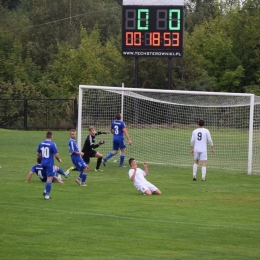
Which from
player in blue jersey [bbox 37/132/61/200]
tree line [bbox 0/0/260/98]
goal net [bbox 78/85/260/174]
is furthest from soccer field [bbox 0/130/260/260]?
tree line [bbox 0/0/260/98]

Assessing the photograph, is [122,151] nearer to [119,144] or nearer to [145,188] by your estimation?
[119,144]

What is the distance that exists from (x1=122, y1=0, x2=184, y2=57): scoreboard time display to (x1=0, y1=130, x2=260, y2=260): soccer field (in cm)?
854

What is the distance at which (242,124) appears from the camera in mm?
30047

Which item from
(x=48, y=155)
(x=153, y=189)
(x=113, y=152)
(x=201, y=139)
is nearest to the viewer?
(x=48, y=155)

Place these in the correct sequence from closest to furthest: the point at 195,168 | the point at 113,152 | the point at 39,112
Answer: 1. the point at 195,168
2. the point at 113,152
3. the point at 39,112

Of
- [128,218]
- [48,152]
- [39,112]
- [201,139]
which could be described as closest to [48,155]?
[48,152]

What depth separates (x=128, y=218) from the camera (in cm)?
1598

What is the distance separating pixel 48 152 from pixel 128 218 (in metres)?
3.72

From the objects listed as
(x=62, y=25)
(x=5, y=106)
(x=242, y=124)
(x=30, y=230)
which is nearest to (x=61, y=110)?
(x=5, y=106)

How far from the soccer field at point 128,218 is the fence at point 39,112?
79.3 feet

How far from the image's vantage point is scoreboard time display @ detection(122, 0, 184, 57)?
3186 cm

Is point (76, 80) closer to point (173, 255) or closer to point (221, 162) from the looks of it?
point (221, 162)

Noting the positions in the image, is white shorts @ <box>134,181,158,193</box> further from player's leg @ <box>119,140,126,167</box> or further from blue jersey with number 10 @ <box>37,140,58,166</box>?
player's leg @ <box>119,140,126,167</box>

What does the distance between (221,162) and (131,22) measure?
7.43 metres
